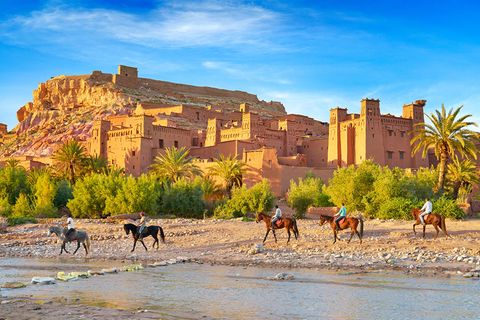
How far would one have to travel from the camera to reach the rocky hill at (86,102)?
86.7m

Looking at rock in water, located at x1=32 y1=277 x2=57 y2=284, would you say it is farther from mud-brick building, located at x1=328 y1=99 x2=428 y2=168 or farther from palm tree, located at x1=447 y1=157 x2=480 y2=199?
mud-brick building, located at x1=328 y1=99 x2=428 y2=168

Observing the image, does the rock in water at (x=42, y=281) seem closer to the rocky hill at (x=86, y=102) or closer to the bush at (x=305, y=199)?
the bush at (x=305, y=199)

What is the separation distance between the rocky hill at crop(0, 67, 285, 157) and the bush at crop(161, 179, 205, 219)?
44157 mm

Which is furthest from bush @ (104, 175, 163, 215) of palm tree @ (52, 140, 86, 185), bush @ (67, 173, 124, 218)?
palm tree @ (52, 140, 86, 185)

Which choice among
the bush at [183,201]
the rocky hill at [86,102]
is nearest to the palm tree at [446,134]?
the bush at [183,201]

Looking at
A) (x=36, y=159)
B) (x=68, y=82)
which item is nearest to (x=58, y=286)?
(x=36, y=159)

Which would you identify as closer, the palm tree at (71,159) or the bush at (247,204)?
the bush at (247,204)

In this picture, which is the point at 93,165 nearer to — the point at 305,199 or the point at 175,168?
the point at 175,168

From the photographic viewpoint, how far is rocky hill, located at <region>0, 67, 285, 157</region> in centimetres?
8669

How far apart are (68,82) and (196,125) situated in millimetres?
37287

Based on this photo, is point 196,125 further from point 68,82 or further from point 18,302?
point 18,302

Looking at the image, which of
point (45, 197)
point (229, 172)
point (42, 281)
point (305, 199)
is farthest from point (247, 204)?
point (42, 281)

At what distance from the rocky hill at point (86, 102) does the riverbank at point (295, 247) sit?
55.7m

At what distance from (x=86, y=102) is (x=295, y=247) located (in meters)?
80.8
